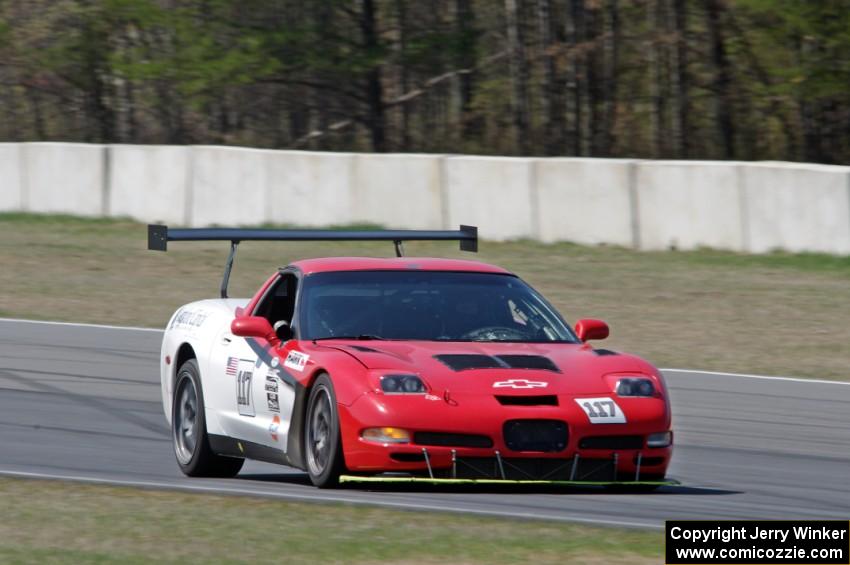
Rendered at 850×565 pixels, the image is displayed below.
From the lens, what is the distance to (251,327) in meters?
8.29

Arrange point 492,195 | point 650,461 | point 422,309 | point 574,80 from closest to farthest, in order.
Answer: point 650,461 < point 422,309 < point 492,195 < point 574,80

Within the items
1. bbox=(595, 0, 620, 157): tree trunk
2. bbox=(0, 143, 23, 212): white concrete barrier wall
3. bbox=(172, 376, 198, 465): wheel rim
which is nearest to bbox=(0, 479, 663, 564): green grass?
bbox=(172, 376, 198, 465): wheel rim

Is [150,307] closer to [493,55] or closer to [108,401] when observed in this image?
[108,401]

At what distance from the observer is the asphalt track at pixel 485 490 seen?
7.40m

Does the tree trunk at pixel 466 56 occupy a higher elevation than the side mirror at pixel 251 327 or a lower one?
higher

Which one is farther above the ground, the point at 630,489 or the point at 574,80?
the point at 574,80

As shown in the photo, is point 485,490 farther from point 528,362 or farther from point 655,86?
point 655,86

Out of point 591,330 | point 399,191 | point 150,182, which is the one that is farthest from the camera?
point 150,182

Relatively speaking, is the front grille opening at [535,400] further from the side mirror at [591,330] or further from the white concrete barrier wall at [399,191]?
the white concrete barrier wall at [399,191]

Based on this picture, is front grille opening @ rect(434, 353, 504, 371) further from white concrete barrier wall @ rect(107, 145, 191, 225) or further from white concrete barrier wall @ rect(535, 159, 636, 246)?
white concrete barrier wall @ rect(107, 145, 191, 225)

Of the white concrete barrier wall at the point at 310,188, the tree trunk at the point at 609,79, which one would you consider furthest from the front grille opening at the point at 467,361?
the tree trunk at the point at 609,79

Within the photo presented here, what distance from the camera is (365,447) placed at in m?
7.38

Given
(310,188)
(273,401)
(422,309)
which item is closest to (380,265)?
(422,309)

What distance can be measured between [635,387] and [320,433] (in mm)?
1496
